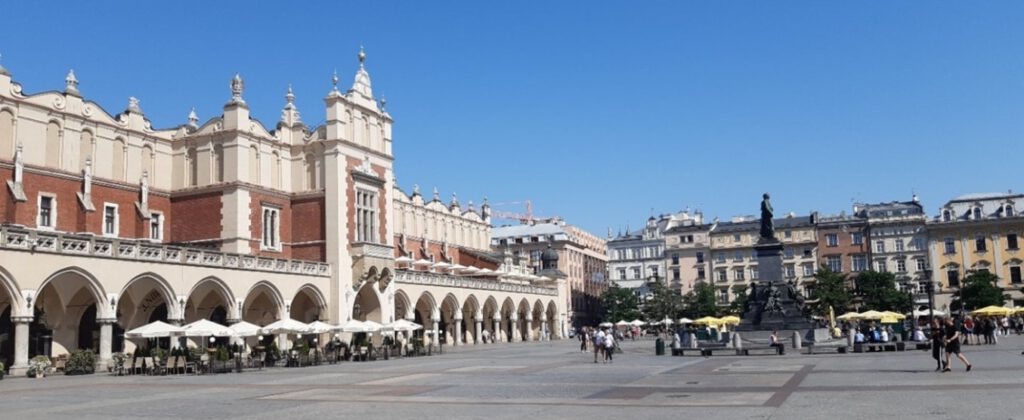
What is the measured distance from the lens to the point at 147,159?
51.2 meters

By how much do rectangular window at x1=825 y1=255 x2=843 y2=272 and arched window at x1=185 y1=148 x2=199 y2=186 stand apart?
8180 centimetres

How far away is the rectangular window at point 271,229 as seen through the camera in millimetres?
52812

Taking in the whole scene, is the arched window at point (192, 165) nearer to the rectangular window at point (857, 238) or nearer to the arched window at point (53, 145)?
the arched window at point (53, 145)

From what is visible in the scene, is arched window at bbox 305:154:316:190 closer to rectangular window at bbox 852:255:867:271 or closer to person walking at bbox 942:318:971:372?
person walking at bbox 942:318:971:372

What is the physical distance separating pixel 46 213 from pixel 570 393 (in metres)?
32.4

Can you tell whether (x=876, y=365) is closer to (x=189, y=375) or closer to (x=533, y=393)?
(x=533, y=393)

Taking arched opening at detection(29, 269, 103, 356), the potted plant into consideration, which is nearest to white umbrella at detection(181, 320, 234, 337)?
arched opening at detection(29, 269, 103, 356)

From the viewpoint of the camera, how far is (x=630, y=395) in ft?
68.9

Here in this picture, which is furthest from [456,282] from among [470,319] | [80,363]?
[80,363]

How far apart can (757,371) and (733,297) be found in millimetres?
91226

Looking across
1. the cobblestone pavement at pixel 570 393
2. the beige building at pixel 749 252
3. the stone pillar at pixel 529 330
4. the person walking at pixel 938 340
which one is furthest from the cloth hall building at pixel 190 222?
the beige building at pixel 749 252

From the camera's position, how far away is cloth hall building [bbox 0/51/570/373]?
126 ft

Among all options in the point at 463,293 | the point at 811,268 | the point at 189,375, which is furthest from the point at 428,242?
the point at 811,268

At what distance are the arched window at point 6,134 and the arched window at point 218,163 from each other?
11.4 m
